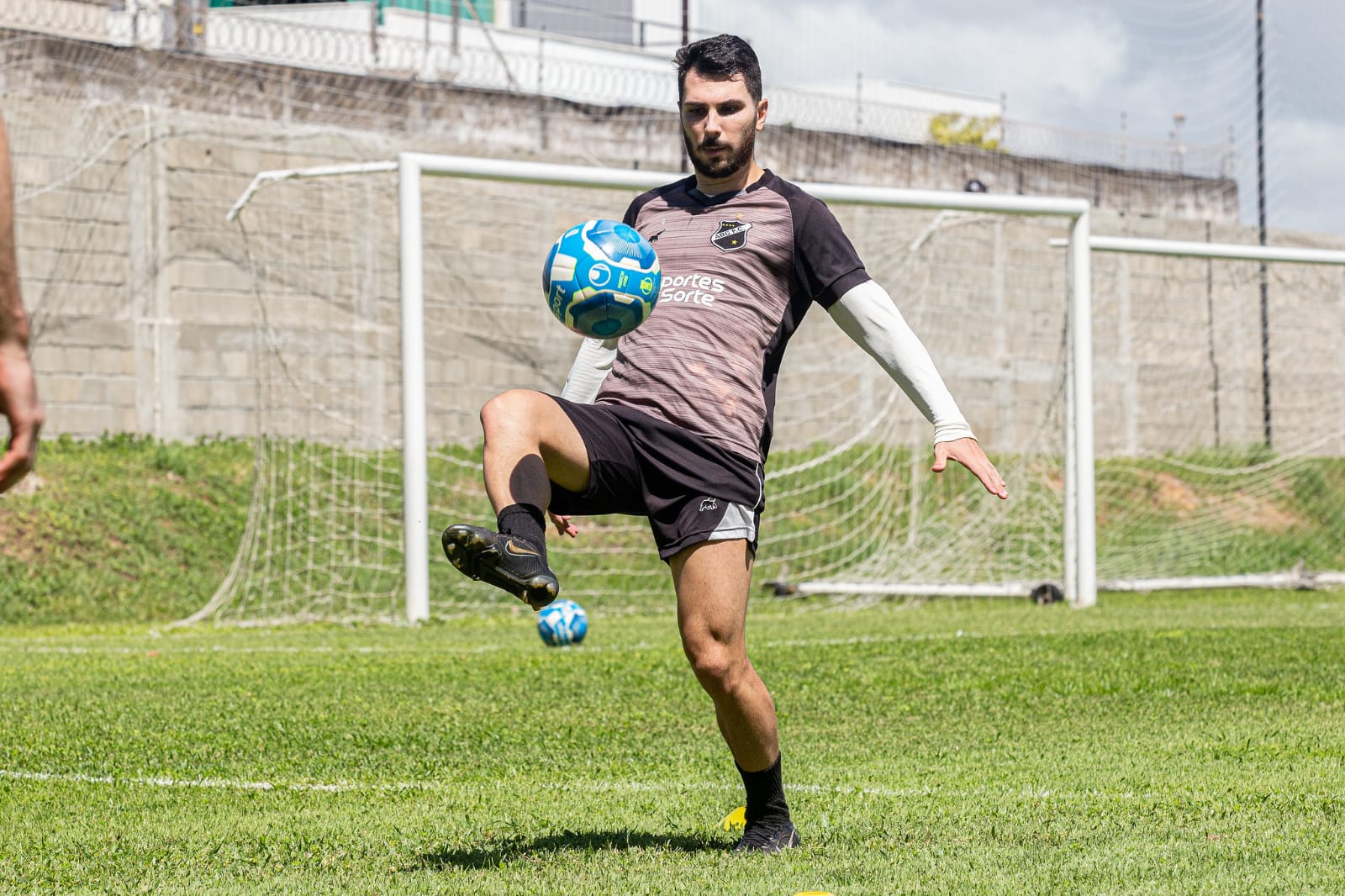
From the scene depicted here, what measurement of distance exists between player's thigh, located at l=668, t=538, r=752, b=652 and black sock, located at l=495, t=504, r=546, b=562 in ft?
1.68

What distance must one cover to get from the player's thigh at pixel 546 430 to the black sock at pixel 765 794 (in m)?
1.00

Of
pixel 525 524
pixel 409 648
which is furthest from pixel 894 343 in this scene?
pixel 409 648

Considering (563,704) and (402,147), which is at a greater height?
(402,147)

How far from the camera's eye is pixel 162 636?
12.0m

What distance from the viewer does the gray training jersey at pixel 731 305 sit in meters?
4.57

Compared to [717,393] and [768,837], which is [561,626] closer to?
[768,837]

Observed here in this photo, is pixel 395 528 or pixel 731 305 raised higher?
pixel 731 305

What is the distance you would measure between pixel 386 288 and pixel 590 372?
13.0 m

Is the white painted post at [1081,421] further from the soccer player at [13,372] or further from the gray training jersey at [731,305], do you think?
the soccer player at [13,372]

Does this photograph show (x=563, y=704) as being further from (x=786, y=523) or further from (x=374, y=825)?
(x=786, y=523)

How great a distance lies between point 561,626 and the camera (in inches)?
416

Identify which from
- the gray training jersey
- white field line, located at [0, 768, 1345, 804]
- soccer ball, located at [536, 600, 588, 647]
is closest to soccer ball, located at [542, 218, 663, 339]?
the gray training jersey

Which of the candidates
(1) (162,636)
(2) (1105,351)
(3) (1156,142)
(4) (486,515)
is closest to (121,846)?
(1) (162,636)

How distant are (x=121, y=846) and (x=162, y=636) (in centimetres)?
774
